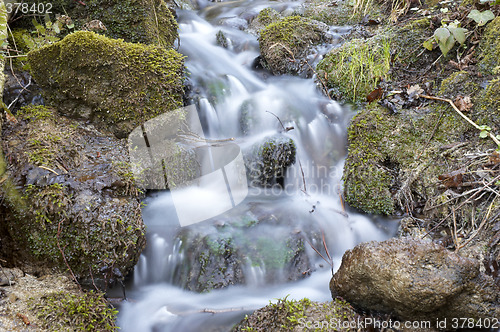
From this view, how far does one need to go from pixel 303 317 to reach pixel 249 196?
194 centimetres

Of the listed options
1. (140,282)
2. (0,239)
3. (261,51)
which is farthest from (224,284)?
(261,51)

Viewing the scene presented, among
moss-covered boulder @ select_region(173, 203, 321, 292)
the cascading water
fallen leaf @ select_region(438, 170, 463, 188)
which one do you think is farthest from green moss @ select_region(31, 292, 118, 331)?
fallen leaf @ select_region(438, 170, 463, 188)

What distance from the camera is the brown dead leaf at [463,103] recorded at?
344 cm

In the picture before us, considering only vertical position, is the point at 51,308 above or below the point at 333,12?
Answer: below

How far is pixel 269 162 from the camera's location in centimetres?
417

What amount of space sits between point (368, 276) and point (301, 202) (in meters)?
1.63

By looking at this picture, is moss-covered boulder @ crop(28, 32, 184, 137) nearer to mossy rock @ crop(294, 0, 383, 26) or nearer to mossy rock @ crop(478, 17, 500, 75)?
mossy rock @ crop(478, 17, 500, 75)

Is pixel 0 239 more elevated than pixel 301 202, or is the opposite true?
pixel 0 239

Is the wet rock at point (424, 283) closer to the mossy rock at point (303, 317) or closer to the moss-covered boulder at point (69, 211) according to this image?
the mossy rock at point (303, 317)

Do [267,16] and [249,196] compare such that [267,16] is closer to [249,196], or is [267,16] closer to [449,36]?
[449,36]

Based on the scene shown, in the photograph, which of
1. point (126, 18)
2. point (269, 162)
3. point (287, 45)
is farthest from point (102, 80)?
point (287, 45)

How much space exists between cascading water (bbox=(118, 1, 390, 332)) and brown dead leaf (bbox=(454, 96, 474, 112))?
4.20ft

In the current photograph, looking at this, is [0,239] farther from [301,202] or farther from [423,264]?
[423,264]

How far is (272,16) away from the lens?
704cm
